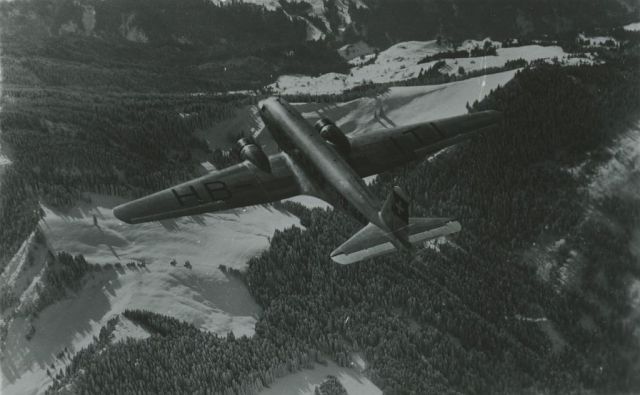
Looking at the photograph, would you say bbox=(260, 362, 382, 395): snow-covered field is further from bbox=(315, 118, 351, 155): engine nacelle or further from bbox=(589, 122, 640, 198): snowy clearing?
bbox=(589, 122, 640, 198): snowy clearing

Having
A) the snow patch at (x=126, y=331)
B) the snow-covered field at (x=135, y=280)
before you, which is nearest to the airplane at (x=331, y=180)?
the snow-covered field at (x=135, y=280)

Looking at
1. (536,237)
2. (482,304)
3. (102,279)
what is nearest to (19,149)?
(102,279)

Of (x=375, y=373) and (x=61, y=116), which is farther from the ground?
(x=61, y=116)

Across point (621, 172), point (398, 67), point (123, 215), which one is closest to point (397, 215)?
point (123, 215)

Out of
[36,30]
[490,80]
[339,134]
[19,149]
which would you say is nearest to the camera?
[339,134]

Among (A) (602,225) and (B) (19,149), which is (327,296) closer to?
(A) (602,225)

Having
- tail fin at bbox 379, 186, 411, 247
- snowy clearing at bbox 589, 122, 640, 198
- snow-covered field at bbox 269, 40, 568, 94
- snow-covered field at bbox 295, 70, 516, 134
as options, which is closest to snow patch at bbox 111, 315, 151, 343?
tail fin at bbox 379, 186, 411, 247

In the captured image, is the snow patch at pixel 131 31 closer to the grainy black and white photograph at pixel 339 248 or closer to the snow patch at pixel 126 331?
the grainy black and white photograph at pixel 339 248
